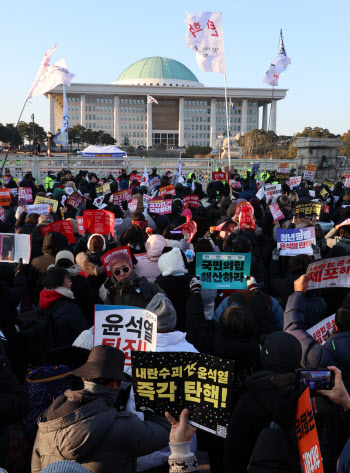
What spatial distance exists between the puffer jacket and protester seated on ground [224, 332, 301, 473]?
0.39 m

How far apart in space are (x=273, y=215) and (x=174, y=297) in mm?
3294

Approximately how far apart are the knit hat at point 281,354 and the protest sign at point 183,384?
0.81 ft

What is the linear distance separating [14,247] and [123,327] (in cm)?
226

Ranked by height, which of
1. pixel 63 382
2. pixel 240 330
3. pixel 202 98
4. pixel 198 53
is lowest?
pixel 63 382

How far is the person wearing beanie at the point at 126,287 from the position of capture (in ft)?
12.7

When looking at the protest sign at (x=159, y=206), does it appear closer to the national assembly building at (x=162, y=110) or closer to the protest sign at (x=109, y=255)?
the protest sign at (x=109, y=255)

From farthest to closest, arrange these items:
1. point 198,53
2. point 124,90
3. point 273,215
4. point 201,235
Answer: point 124,90 → point 198,53 → point 273,215 → point 201,235

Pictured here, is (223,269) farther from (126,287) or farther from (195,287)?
(126,287)

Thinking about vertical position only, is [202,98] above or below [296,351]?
above

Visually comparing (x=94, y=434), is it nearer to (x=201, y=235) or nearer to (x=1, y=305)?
(x=1, y=305)

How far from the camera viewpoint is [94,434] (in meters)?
2.13

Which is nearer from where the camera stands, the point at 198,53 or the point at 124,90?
the point at 198,53

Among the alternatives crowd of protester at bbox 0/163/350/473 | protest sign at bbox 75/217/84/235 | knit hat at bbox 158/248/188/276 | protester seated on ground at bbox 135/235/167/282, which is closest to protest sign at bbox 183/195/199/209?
protest sign at bbox 75/217/84/235

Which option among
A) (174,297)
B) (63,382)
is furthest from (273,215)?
(63,382)
